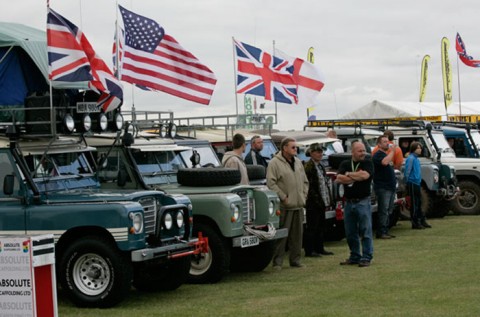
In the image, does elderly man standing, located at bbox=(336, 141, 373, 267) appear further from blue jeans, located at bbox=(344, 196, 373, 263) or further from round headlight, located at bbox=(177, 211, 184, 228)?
round headlight, located at bbox=(177, 211, 184, 228)

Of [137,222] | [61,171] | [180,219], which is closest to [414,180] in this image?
[180,219]

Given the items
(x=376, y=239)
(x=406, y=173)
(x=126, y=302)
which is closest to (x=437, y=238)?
(x=376, y=239)

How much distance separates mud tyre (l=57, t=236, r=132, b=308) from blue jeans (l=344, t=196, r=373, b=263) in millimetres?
4281

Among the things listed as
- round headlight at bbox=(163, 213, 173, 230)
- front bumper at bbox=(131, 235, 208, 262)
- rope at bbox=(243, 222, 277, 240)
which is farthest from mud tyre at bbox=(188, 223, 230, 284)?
round headlight at bbox=(163, 213, 173, 230)

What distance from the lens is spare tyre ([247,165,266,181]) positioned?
1526cm

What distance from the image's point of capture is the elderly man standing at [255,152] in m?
16.5

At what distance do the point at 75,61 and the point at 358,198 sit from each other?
14.5 feet

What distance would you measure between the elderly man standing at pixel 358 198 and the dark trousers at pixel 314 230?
103 cm

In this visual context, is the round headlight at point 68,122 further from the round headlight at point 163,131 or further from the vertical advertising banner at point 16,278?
the round headlight at point 163,131

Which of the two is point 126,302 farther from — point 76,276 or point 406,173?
point 406,173

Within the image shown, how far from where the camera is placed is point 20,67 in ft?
50.5

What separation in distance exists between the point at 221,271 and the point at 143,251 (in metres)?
2.05

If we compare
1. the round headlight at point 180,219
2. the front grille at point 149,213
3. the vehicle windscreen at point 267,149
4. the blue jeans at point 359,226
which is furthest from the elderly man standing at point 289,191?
the vehicle windscreen at point 267,149

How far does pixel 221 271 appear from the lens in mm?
12500
